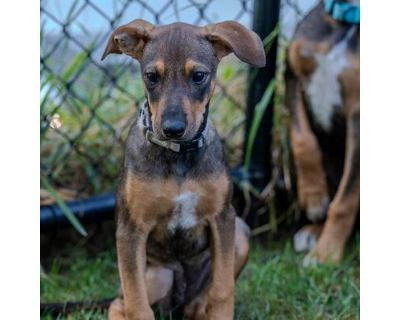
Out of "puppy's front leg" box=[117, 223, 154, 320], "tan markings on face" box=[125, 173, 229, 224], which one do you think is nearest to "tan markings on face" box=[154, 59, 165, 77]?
"tan markings on face" box=[125, 173, 229, 224]

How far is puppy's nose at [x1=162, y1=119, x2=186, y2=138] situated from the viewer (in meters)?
2.55

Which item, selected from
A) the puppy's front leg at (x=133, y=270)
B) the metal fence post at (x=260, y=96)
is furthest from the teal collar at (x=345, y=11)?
the puppy's front leg at (x=133, y=270)

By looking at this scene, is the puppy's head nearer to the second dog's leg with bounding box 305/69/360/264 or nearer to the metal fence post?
the second dog's leg with bounding box 305/69/360/264

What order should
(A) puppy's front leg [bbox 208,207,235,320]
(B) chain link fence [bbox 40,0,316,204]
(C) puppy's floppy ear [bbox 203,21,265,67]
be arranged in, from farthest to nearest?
(B) chain link fence [bbox 40,0,316,204] → (A) puppy's front leg [bbox 208,207,235,320] → (C) puppy's floppy ear [bbox 203,21,265,67]

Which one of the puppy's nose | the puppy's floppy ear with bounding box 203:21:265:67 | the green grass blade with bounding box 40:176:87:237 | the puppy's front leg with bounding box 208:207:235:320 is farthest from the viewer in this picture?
the green grass blade with bounding box 40:176:87:237

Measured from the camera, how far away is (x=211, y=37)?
272 centimetres

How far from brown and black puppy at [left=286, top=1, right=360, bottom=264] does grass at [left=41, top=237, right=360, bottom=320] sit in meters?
0.14

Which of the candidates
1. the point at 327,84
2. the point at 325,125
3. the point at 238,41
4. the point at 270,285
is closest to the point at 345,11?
the point at 327,84

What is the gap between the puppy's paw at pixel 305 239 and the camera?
4207 mm

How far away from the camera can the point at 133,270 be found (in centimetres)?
282

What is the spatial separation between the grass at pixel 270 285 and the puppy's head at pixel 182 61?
949mm

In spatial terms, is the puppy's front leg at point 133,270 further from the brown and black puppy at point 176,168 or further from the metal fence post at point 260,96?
the metal fence post at point 260,96
